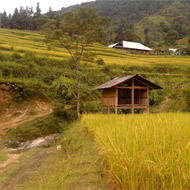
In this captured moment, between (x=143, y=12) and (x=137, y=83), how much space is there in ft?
293

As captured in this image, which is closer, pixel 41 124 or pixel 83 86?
pixel 41 124

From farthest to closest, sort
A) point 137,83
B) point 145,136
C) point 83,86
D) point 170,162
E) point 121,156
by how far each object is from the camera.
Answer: point 83,86
point 137,83
point 145,136
point 121,156
point 170,162

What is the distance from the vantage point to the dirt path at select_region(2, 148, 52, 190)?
482cm

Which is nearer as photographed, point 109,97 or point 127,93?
point 109,97

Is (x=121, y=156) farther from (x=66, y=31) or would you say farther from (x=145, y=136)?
(x=66, y=31)

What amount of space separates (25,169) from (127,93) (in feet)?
31.7

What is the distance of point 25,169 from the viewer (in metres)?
6.14

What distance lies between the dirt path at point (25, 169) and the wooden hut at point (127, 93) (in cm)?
537

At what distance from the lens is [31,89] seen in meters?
14.3

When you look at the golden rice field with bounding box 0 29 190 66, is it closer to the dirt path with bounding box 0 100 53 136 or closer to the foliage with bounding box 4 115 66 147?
the dirt path with bounding box 0 100 53 136

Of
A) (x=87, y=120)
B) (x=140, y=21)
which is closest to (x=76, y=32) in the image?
(x=87, y=120)

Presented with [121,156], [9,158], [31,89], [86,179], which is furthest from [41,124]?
[121,156]

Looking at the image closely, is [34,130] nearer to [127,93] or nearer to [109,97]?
[109,97]

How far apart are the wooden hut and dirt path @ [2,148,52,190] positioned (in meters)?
5.37
